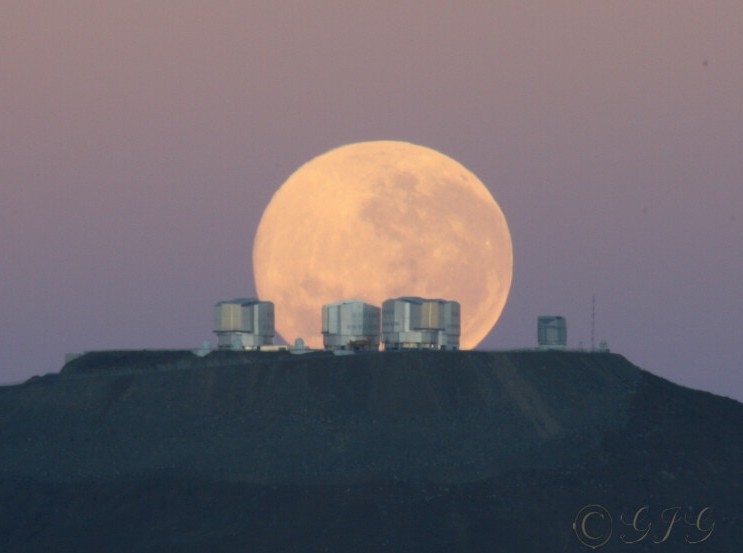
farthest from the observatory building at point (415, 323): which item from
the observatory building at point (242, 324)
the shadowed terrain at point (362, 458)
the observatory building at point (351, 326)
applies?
the observatory building at point (242, 324)

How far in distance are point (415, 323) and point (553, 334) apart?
1394cm

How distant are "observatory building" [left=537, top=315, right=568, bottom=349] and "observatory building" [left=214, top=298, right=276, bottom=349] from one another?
61.2 ft

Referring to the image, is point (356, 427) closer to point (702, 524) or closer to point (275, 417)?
point (275, 417)

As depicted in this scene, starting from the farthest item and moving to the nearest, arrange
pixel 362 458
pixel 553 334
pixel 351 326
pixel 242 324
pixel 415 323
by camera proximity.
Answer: pixel 553 334, pixel 242 324, pixel 351 326, pixel 415 323, pixel 362 458

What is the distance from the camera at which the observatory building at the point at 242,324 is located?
103688 mm

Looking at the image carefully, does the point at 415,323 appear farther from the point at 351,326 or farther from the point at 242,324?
the point at 242,324

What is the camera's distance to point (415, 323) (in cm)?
9831

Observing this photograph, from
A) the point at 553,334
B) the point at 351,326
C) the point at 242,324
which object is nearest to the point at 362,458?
the point at 351,326

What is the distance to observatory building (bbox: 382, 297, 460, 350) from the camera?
98250 millimetres

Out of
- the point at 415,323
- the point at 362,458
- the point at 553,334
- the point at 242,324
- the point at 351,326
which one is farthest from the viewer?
the point at 553,334

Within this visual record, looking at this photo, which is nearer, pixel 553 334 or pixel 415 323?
pixel 415 323

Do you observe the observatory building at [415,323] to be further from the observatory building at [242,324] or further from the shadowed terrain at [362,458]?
the observatory building at [242,324]

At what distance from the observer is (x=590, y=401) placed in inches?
3745

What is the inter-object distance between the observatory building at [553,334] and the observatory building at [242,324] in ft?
61.2
